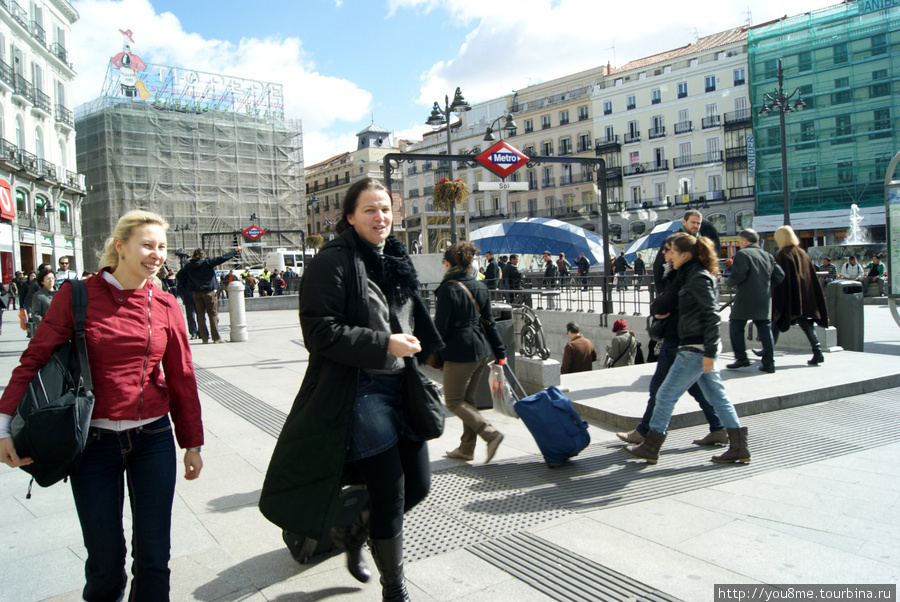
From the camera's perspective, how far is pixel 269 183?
5481 centimetres

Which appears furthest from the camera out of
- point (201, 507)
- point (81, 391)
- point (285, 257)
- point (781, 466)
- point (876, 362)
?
point (285, 257)

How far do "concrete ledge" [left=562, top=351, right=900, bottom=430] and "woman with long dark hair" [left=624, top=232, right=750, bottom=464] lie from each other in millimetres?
1053

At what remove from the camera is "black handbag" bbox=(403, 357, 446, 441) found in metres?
2.65

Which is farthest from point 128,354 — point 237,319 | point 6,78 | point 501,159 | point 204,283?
point 6,78

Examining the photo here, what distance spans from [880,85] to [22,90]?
48.5 metres

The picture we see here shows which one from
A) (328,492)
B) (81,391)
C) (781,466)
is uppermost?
(81,391)

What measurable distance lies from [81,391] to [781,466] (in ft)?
14.6

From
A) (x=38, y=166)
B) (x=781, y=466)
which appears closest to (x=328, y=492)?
(x=781, y=466)

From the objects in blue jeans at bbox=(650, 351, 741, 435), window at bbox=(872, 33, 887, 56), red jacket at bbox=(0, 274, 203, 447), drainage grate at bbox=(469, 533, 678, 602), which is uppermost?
window at bbox=(872, 33, 887, 56)

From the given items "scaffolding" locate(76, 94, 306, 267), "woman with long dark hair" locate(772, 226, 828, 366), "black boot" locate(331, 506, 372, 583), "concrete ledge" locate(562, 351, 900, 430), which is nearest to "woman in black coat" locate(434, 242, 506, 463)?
"concrete ledge" locate(562, 351, 900, 430)

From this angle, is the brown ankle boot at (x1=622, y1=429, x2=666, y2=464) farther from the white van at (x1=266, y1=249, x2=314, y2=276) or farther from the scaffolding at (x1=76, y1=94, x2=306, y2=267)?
the scaffolding at (x1=76, y1=94, x2=306, y2=267)

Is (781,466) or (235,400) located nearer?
(781,466)

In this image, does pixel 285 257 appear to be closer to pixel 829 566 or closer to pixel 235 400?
pixel 235 400

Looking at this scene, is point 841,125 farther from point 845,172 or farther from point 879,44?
point 879,44
